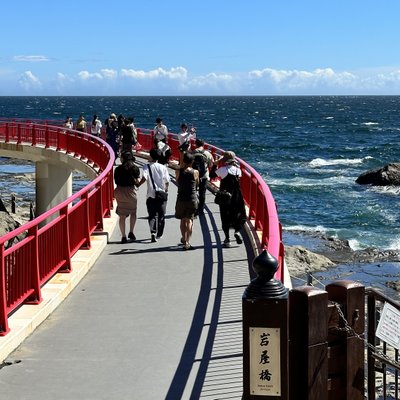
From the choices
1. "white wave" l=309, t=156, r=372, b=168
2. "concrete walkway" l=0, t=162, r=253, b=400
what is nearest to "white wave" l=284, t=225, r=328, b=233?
"concrete walkway" l=0, t=162, r=253, b=400

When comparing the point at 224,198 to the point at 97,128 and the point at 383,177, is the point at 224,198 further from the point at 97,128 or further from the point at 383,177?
the point at 383,177

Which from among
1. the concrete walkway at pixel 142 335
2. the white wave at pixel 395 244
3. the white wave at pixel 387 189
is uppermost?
the concrete walkway at pixel 142 335

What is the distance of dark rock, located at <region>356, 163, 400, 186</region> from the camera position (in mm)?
49438

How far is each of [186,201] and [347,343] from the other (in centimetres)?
703

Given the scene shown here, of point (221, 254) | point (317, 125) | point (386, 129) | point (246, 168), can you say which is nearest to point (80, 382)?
point (221, 254)

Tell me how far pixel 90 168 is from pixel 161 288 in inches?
553

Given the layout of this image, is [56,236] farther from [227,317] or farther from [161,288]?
[227,317]

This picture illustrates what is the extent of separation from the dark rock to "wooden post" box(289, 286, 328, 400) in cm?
4513

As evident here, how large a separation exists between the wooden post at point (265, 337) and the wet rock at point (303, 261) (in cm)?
1940

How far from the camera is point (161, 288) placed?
1027 centimetres

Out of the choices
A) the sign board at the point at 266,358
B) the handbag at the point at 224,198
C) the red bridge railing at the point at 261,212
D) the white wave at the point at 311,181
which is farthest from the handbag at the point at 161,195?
the white wave at the point at 311,181

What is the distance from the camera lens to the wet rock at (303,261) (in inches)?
986

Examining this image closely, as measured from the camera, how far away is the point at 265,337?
5250 millimetres

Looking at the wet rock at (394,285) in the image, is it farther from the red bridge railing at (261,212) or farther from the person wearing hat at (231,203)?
the person wearing hat at (231,203)
